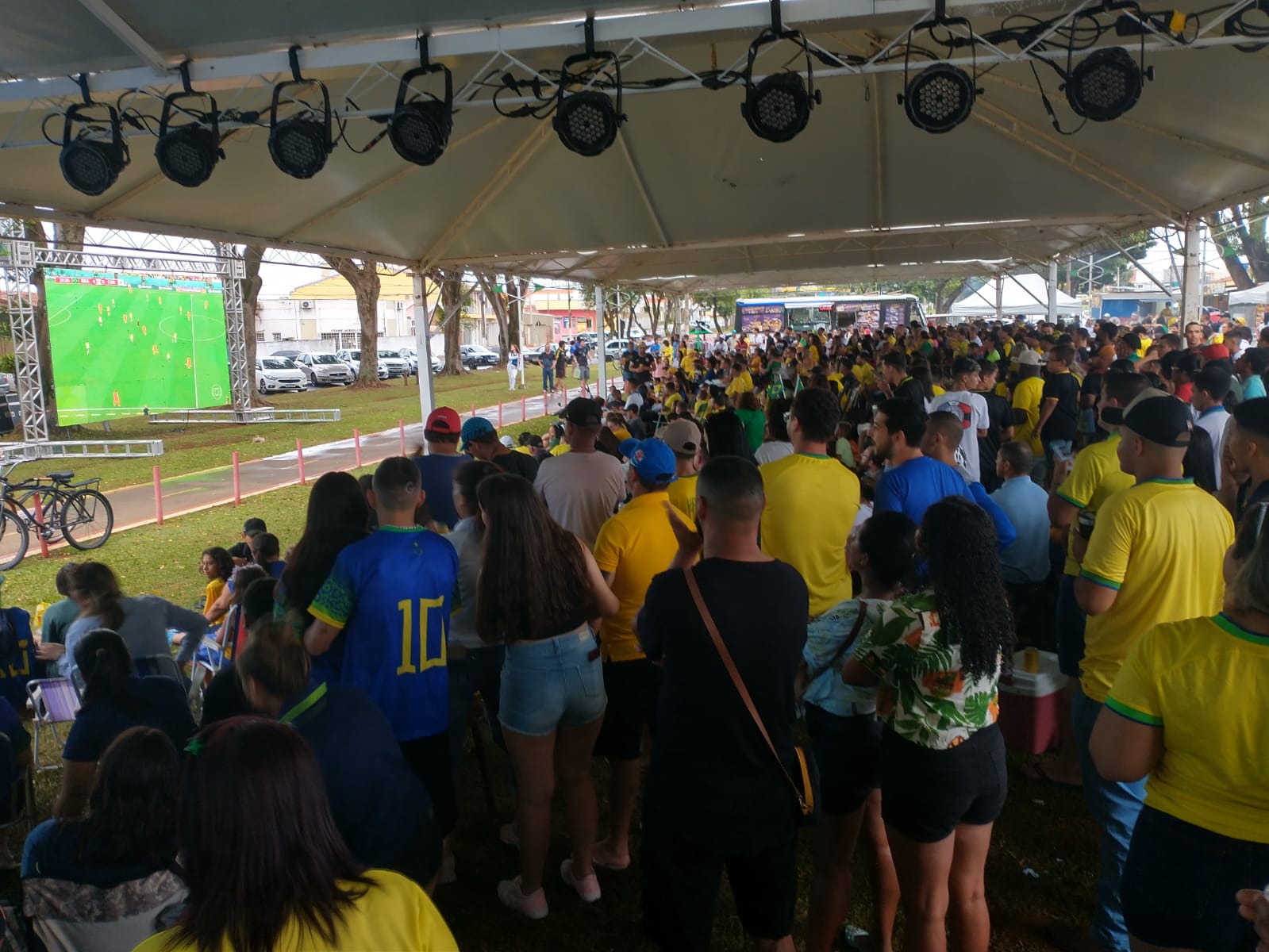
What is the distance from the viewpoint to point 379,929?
1272 mm

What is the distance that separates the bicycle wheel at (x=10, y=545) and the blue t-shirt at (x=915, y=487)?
914 centimetres

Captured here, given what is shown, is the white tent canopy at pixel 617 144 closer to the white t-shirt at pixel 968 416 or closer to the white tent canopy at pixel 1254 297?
the white t-shirt at pixel 968 416

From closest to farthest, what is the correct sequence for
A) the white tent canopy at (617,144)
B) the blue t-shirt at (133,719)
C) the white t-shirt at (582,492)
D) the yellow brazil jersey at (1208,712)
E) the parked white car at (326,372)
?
the yellow brazil jersey at (1208,712)
the blue t-shirt at (133,719)
the white t-shirt at (582,492)
the white tent canopy at (617,144)
the parked white car at (326,372)

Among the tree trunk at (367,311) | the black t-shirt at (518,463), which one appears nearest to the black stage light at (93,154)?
the black t-shirt at (518,463)

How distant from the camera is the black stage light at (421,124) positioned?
19.4ft

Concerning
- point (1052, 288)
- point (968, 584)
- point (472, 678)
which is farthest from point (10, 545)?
point (1052, 288)

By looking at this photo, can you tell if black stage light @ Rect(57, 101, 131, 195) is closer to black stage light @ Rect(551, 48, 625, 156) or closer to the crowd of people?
black stage light @ Rect(551, 48, 625, 156)

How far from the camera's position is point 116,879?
7.34 feet

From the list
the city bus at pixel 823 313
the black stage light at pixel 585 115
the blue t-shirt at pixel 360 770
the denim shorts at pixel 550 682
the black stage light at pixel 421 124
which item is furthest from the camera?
the city bus at pixel 823 313

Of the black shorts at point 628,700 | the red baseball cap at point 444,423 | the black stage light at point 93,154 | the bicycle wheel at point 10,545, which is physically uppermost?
the black stage light at point 93,154

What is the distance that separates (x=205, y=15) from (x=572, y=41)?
7.18 feet

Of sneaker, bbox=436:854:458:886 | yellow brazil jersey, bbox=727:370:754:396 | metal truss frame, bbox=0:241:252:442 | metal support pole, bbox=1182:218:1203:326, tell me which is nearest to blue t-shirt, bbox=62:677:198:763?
sneaker, bbox=436:854:458:886

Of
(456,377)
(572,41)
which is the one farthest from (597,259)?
(456,377)

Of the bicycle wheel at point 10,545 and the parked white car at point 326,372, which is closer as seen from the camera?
the bicycle wheel at point 10,545
